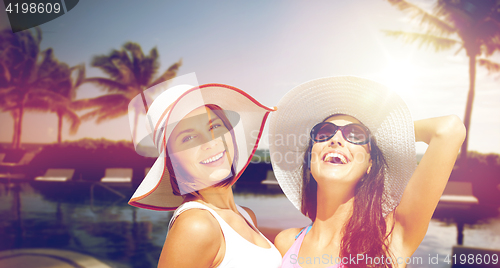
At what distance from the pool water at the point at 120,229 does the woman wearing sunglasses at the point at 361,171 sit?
536 centimetres

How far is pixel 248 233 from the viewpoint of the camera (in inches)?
85.2

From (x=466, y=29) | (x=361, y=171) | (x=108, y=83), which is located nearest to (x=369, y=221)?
(x=361, y=171)

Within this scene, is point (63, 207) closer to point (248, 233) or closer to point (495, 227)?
point (248, 233)

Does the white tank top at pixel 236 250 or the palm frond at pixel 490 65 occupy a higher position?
the palm frond at pixel 490 65

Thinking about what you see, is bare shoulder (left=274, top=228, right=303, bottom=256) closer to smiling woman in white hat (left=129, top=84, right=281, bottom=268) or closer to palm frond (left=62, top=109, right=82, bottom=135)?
smiling woman in white hat (left=129, top=84, right=281, bottom=268)

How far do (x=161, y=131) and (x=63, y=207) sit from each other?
51.9 feet

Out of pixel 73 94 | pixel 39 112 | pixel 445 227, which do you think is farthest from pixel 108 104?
pixel 445 227

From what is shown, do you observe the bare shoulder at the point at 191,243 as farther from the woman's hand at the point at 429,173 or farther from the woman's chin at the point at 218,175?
the woman's hand at the point at 429,173

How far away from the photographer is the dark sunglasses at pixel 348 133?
7.71 feet

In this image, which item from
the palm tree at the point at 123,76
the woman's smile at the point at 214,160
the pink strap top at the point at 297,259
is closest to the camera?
the woman's smile at the point at 214,160

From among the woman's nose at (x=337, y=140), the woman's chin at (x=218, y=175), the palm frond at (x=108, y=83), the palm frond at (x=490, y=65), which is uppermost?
the palm frond at (x=108, y=83)

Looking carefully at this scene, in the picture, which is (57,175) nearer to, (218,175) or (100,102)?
(100,102)

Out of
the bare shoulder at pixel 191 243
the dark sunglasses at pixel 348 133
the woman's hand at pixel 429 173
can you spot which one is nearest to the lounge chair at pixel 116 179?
the dark sunglasses at pixel 348 133

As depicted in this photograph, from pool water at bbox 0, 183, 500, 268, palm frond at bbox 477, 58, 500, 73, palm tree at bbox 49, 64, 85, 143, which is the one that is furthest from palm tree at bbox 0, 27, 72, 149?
palm frond at bbox 477, 58, 500, 73
